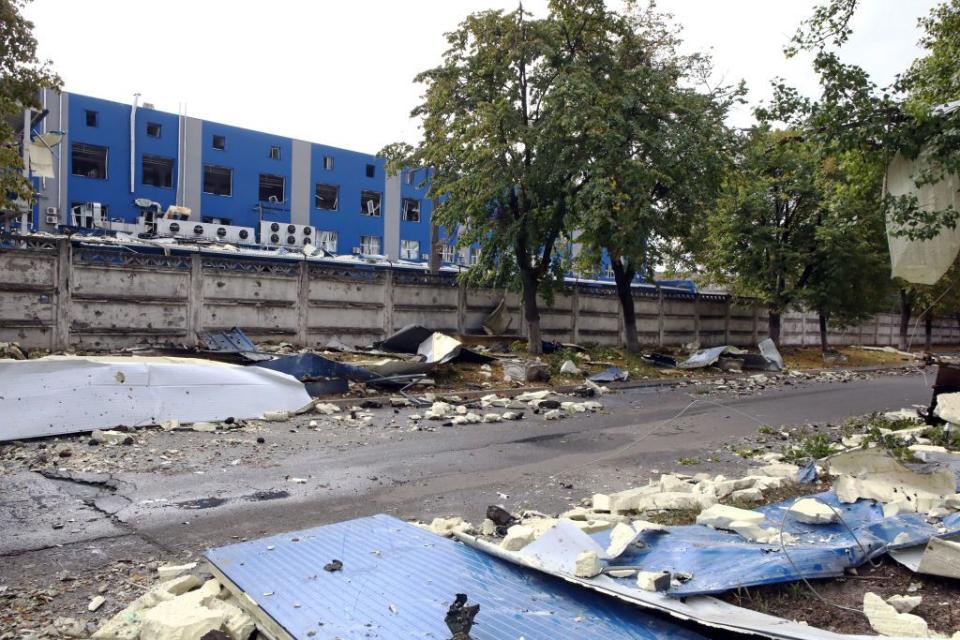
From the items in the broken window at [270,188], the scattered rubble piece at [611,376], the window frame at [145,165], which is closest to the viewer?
the scattered rubble piece at [611,376]

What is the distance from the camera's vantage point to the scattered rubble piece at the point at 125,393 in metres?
7.73

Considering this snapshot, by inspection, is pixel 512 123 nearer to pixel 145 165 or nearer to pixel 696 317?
pixel 696 317

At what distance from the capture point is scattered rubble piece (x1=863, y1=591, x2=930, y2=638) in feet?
9.37

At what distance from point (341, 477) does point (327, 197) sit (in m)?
38.4

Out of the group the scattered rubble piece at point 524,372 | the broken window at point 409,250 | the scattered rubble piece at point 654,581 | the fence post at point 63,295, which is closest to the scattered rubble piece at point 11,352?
the fence post at point 63,295

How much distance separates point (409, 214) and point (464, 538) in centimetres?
4311

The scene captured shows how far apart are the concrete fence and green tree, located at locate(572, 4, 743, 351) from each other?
339cm

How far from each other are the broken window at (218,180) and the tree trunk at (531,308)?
26.6 metres

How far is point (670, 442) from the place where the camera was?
8695 mm

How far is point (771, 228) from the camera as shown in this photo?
68.4 ft

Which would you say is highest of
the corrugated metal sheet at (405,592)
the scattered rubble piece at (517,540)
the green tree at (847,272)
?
the green tree at (847,272)

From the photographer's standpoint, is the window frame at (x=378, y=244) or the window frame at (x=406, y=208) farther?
the window frame at (x=406, y=208)

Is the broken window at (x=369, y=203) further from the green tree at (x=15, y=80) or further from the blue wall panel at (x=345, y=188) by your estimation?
the green tree at (x=15, y=80)

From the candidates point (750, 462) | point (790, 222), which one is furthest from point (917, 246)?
point (790, 222)
